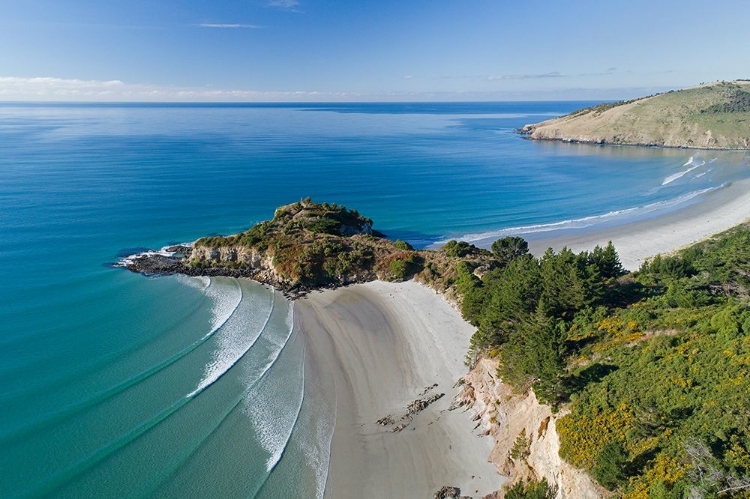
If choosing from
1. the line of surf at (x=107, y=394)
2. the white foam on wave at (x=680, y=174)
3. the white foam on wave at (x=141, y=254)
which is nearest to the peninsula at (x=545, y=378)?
the line of surf at (x=107, y=394)

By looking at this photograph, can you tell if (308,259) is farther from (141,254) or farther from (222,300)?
(141,254)

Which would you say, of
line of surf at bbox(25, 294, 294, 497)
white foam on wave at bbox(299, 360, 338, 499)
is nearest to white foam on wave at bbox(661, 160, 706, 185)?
white foam on wave at bbox(299, 360, 338, 499)

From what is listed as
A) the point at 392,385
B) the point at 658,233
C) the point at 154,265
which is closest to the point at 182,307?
the point at 154,265

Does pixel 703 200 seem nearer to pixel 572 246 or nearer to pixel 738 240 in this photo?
pixel 572 246

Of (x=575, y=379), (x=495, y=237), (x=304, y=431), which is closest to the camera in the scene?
(x=575, y=379)

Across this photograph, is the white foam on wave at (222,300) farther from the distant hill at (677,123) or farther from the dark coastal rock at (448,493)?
the distant hill at (677,123)

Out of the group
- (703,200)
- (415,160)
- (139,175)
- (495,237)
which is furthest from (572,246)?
(139,175)

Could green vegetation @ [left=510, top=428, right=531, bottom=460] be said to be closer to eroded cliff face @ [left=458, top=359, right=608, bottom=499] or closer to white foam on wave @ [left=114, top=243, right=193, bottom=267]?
eroded cliff face @ [left=458, top=359, right=608, bottom=499]

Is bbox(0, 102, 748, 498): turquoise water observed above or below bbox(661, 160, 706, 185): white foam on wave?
below
